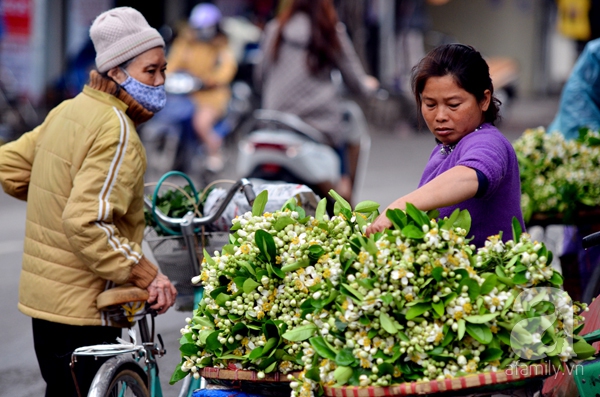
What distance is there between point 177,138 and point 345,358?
9.99m

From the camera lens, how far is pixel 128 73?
3.47 metres

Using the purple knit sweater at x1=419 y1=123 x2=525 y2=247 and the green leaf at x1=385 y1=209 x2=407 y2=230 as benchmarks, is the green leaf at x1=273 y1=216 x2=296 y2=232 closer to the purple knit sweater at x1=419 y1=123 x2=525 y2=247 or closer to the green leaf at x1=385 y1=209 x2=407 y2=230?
the green leaf at x1=385 y1=209 x2=407 y2=230

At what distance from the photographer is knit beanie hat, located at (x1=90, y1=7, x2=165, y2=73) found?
343 cm

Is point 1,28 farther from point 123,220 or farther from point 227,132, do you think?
point 123,220

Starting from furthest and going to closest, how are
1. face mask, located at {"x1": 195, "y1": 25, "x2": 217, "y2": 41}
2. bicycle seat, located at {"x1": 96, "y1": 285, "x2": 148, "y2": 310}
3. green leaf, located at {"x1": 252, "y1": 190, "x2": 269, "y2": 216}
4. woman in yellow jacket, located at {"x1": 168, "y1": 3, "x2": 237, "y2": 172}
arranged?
face mask, located at {"x1": 195, "y1": 25, "x2": 217, "y2": 41}
woman in yellow jacket, located at {"x1": 168, "y1": 3, "x2": 237, "y2": 172}
bicycle seat, located at {"x1": 96, "y1": 285, "x2": 148, "y2": 310}
green leaf, located at {"x1": 252, "y1": 190, "x2": 269, "y2": 216}

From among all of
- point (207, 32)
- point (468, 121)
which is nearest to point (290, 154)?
point (468, 121)

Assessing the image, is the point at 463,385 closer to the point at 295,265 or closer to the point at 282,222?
the point at 295,265

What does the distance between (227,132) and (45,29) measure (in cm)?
624

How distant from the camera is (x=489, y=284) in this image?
91.6 inches

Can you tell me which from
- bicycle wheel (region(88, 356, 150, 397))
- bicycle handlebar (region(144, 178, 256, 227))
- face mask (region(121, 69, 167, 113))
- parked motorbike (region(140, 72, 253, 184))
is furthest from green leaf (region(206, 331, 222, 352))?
parked motorbike (region(140, 72, 253, 184))

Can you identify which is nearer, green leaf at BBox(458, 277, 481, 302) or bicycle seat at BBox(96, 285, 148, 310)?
green leaf at BBox(458, 277, 481, 302)

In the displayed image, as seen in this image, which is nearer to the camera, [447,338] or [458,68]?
[447,338]

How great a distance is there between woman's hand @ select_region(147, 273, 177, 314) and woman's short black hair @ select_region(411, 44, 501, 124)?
1.27m

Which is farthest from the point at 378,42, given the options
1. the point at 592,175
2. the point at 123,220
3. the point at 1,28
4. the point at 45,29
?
the point at 123,220
